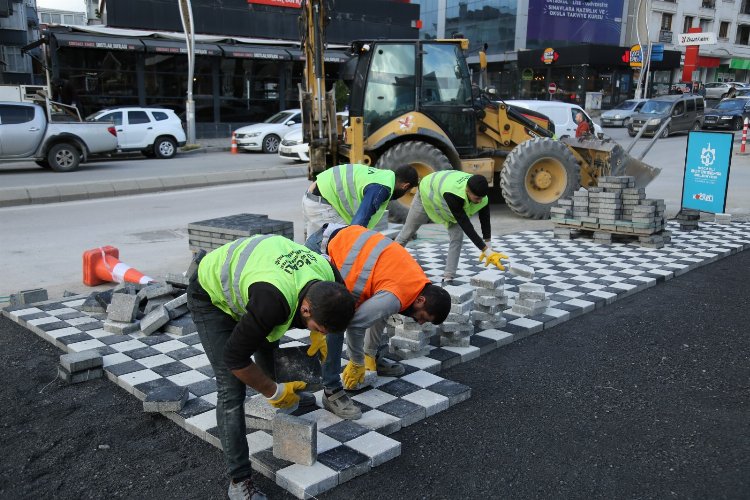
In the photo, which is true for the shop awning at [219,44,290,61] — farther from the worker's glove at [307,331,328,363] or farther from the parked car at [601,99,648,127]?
the worker's glove at [307,331,328,363]

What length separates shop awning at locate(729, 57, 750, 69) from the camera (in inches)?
1913

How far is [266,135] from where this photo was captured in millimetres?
20516

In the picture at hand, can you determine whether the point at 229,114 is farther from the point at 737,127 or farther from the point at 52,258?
the point at 737,127

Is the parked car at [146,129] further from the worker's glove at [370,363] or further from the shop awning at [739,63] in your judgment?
the shop awning at [739,63]

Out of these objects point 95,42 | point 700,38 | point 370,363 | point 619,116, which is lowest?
point 370,363

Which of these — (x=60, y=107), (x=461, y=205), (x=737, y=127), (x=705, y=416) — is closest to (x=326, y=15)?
(x=461, y=205)

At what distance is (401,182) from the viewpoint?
17.8 feet

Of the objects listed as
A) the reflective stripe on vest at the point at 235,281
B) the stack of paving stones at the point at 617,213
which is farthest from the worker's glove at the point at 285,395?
the stack of paving stones at the point at 617,213

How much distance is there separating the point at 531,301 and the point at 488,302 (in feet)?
1.76

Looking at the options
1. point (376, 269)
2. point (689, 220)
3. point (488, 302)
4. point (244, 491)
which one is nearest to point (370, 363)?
point (376, 269)

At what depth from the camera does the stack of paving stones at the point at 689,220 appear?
972cm

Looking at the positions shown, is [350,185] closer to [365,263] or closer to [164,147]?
[365,263]

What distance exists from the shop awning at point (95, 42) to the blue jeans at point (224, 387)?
2097 cm

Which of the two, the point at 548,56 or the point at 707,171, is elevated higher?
the point at 548,56
